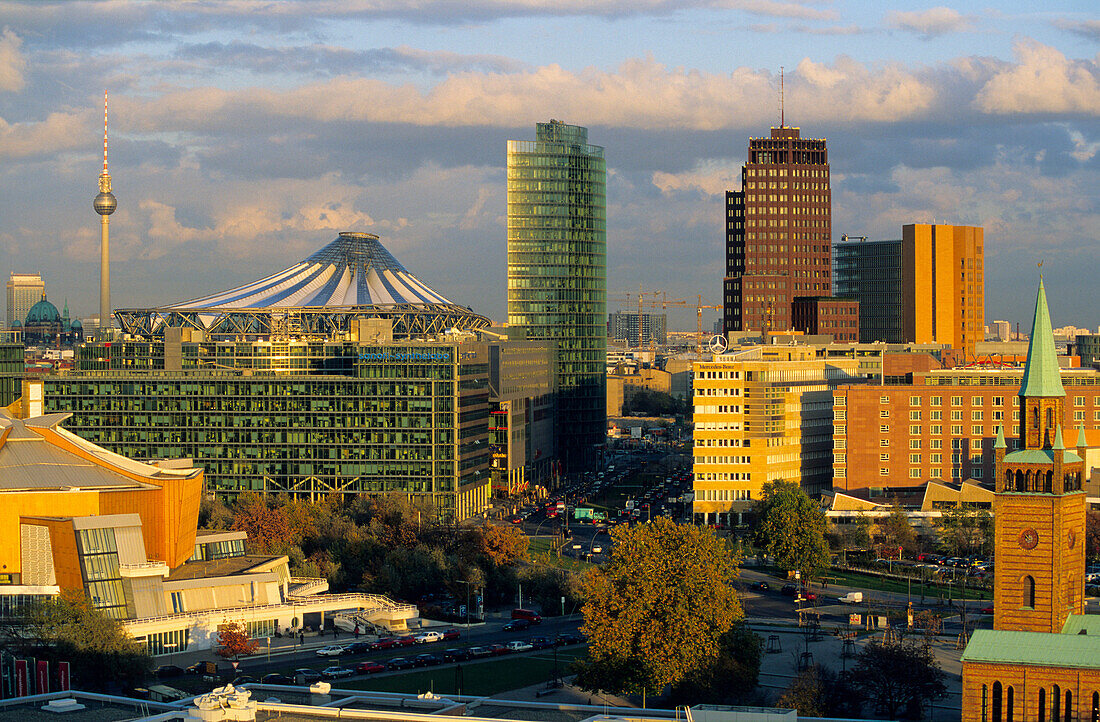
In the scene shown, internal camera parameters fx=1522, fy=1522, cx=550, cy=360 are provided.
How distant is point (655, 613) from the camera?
321ft

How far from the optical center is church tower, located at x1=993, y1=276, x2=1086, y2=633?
8475 cm

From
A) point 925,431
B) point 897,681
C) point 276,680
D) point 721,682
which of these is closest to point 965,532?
point 925,431

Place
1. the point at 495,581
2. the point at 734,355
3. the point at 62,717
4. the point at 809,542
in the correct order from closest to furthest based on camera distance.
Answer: the point at 62,717 → the point at 495,581 → the point at 809,542 → the point at 734,355

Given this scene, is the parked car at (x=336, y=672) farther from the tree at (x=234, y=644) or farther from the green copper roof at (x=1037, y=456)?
the green copper roof at (x=1037, y=456)

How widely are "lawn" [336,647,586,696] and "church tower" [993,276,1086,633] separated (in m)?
32.9

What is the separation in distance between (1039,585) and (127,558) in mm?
69730

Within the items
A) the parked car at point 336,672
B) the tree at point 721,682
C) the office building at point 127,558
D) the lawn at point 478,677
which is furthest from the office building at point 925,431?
the parked car at point 336,672

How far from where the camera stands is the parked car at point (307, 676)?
10300 centimetres

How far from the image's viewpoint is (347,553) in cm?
14450

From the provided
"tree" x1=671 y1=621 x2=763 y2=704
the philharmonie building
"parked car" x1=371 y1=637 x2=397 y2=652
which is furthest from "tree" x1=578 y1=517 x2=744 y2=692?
the philharmonie building

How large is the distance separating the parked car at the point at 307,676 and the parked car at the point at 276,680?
0.68 m

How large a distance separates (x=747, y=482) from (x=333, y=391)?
52.6 metres

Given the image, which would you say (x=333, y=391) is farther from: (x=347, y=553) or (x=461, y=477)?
(x=347, y=553)

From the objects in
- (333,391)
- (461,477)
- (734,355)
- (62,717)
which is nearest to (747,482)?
(734,355)
